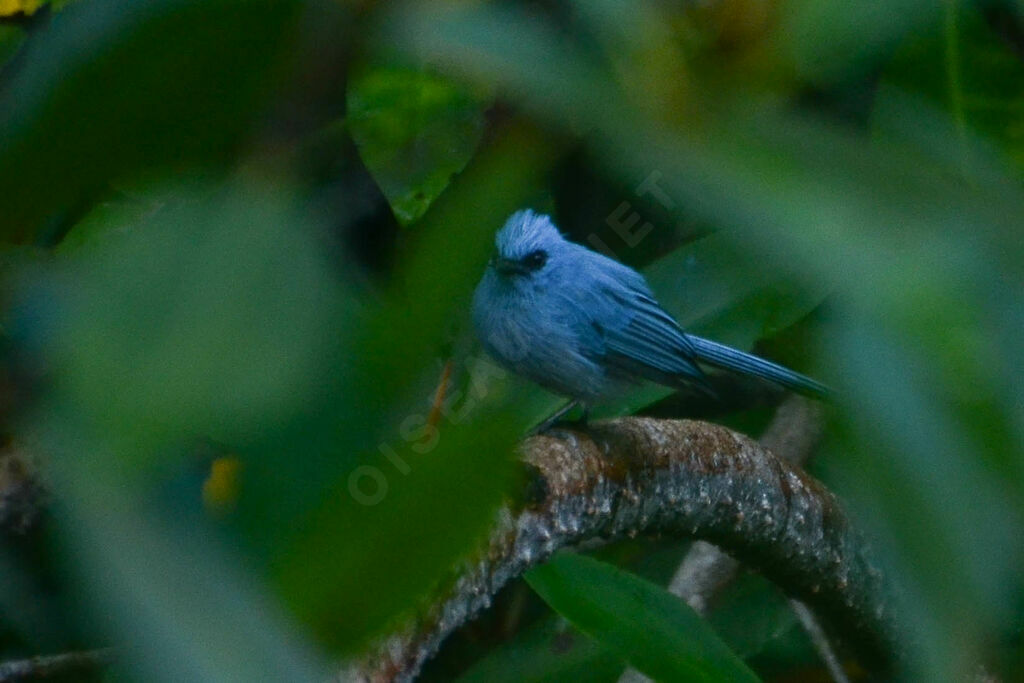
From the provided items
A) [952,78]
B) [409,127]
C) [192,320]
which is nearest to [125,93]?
[192,320]

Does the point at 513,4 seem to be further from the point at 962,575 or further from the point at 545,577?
the point at 545,577

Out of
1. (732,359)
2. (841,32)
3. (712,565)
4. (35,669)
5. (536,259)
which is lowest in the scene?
(712,565)

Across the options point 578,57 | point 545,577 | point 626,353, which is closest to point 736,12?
point 578,57

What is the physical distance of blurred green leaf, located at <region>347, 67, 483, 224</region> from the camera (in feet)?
1.37

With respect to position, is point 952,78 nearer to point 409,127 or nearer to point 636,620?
point 409,127

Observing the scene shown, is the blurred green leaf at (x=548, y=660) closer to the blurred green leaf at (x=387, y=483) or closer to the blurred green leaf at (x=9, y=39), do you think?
the blurred green leaf at (x=9, y=39)

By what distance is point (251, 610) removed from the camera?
29 cm

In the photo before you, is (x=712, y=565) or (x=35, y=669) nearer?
(x=35, y=669)

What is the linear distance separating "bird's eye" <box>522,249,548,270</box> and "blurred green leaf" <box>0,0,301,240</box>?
1774 millimetres

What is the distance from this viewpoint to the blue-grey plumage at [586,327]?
212cm

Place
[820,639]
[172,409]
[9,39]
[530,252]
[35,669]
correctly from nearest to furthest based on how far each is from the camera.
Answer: [172,409] → [9,39] → [35,669] → [530,252] → [820,639]

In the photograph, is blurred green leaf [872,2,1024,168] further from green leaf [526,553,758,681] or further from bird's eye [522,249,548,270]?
bird's eye [522,249,548,270]

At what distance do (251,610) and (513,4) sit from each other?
0.71 ft

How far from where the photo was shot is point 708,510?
189cm
